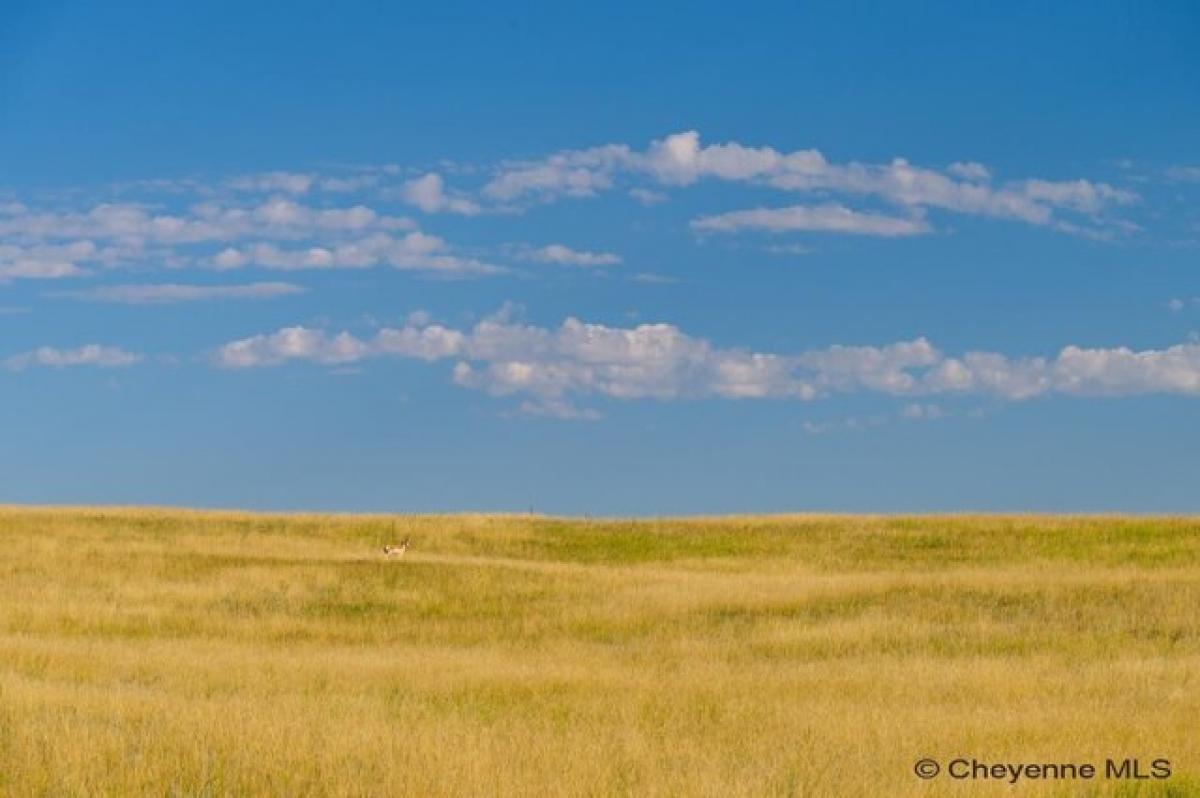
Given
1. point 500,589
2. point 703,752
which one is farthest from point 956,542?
point 703,752

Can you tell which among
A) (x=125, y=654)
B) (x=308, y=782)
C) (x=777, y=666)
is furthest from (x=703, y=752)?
(x=125, y=654)

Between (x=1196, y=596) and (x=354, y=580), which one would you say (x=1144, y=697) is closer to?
(x=1196, y=596)

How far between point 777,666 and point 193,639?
12.8 m

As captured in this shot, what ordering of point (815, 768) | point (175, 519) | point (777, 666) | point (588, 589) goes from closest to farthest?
point (815, 768)
point (777, 666)
point (588, 589)
point (175, 519)

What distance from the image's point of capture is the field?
478 inches

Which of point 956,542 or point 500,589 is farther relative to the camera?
point 956,542

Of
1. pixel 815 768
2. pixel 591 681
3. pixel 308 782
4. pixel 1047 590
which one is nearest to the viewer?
pixel 308 782

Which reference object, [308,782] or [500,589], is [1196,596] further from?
[308,782]

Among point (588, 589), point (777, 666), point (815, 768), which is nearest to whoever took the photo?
point (815, 768)

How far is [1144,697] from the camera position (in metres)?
17.7

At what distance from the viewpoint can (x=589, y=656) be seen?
24.3 metres

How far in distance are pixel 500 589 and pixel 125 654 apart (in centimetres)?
1377

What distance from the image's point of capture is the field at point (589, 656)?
1215 cm

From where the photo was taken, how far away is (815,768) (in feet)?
40.4
